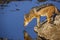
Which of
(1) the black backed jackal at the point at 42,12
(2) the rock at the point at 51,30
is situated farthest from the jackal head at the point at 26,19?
(2) the rock at the point at 51,30

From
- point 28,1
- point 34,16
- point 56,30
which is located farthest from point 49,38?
point 28,1

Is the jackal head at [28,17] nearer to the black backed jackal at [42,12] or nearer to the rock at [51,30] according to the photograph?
the black backed jackal at [42,12]

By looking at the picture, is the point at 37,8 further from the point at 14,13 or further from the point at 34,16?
the point at 14,13

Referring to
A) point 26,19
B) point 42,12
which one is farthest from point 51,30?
point 26,19

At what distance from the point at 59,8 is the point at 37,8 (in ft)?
0.94

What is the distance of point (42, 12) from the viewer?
2350 mm

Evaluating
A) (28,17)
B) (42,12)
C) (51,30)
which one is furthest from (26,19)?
(51,30)

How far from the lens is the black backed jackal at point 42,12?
7.59 ft

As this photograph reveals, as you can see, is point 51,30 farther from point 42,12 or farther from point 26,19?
point 26,19

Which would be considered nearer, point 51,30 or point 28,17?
point 51,30

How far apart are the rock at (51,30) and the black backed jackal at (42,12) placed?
7cm

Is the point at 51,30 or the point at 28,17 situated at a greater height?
the point at 28,17

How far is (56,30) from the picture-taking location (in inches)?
89.1

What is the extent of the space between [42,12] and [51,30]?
266mm
